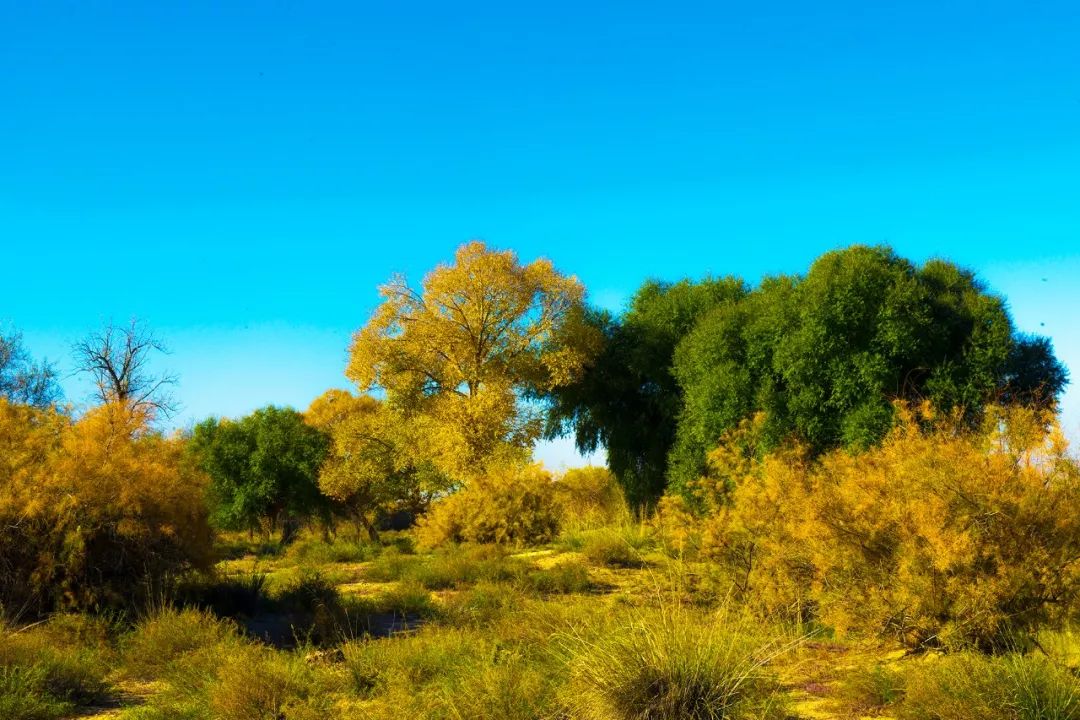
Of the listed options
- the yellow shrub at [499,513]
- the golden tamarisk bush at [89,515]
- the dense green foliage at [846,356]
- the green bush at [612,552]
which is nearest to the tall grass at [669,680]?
the golden tamarisk bush at [89,515]

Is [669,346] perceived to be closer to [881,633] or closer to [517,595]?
[517,595]

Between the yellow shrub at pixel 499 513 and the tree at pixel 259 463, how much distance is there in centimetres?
1210

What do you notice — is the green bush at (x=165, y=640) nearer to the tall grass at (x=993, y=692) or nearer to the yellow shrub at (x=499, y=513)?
the tall grass at (x=993, y=692)

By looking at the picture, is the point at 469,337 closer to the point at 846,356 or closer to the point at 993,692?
the point at 846,356

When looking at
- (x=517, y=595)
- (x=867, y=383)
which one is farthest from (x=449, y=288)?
(x=517, y=595)

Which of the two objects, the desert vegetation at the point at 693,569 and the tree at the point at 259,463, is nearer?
the desert vegetation at the point at 693,569

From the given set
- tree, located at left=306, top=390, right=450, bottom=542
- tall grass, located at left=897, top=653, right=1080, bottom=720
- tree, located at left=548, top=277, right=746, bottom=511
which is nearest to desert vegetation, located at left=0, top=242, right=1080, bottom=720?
tall grass, located at left=897, top=653, right=1080, bottom=720

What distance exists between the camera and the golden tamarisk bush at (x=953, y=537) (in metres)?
8.23

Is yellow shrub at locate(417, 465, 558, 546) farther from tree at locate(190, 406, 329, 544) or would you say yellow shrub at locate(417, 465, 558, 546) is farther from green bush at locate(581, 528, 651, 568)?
tree at locate(190, 406, 329, 544)

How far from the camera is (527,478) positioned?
23.3 meters

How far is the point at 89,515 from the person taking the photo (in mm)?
10961

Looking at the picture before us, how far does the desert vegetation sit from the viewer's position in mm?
7320

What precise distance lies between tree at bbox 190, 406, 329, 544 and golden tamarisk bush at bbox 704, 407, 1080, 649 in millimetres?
26965

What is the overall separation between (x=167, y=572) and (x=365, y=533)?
88.8 feet
